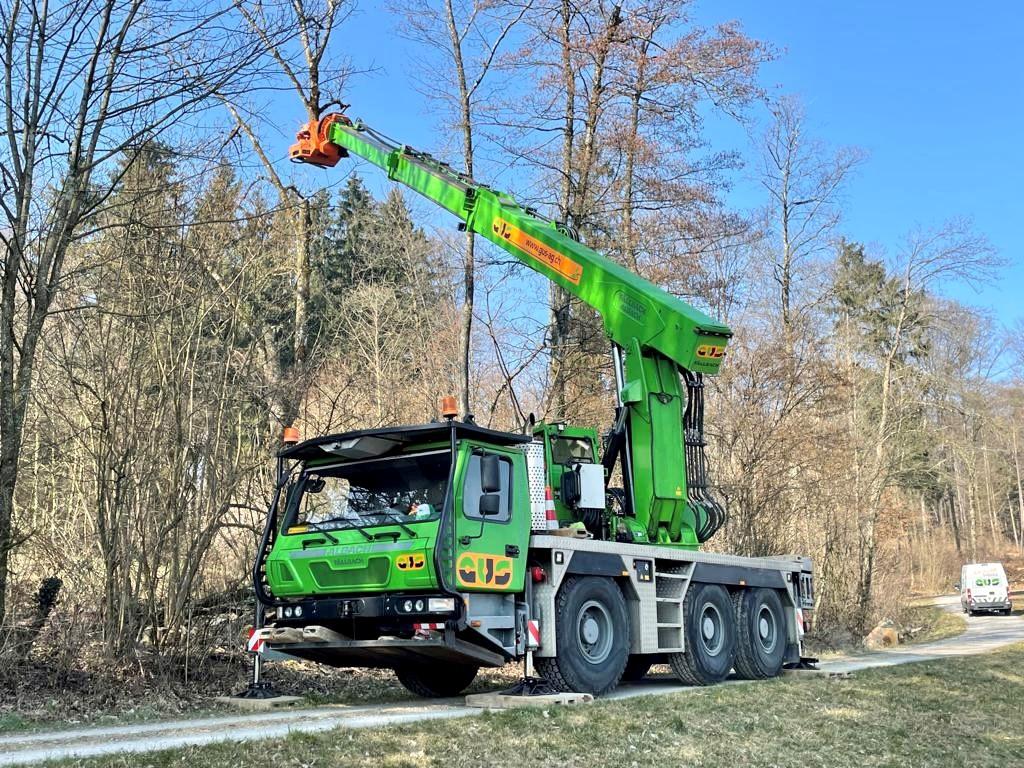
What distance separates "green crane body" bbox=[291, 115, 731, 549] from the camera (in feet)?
40.8

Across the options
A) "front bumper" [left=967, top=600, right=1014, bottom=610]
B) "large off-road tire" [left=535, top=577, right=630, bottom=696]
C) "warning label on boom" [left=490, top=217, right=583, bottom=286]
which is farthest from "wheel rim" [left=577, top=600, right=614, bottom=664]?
"front bumper" [left=967, top=600, right=1014, bottom=610]

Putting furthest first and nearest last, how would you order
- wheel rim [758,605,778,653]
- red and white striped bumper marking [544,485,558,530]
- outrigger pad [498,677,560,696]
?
1. wheel rim [758,605,778,653]
2. red and white striped bumper marking [544,485,558,530]
3. outrigger pad [498,677,560,696]

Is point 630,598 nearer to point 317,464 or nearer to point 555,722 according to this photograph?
point 555,722

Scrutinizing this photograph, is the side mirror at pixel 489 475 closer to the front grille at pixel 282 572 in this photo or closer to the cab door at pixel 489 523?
the cab door at pixel 489 523

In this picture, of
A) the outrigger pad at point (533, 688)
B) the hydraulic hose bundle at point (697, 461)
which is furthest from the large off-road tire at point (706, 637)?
the outrigger pad at point (533, 688)

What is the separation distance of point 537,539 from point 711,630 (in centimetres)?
397

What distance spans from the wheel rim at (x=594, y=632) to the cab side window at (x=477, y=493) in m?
1.50

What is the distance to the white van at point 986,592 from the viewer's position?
40.1 meters

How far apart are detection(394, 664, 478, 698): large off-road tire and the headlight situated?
298 centimetres

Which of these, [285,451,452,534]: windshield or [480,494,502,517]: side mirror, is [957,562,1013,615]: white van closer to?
[480,494,502,517]: side mirror

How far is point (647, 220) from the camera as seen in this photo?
1944 centimetres

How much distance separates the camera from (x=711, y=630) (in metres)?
12.9

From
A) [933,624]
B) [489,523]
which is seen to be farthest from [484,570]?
[933,624]

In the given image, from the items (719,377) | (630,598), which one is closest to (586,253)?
(630,598)
